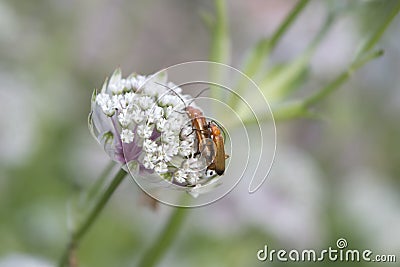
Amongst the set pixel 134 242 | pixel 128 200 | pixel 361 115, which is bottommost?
pixel 134 242

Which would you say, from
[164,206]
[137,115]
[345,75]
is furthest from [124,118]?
[164,206]

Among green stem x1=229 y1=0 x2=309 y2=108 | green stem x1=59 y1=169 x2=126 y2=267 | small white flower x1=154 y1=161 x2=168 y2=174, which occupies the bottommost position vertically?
green stem x1=59 y1=169 x2=126 y2=267

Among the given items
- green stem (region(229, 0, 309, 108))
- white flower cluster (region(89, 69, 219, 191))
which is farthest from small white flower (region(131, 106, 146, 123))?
green stem (region(229, 0, 309, 108))

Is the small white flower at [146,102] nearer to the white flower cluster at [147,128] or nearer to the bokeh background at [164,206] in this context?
the white flower cluster at [147,128]

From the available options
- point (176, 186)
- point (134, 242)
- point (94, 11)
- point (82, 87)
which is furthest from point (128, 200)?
point (176, 186)

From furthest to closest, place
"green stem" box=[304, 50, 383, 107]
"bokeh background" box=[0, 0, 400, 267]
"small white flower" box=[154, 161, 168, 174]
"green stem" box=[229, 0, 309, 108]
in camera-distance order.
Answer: "bokeh background" box=[0, 0, 400, 267]
"green stem" box=[229, 0, 309, 108]
"green stem" box=[304, 50, 383, 107]
"small white flower" box=[154, 161, 168, 174]

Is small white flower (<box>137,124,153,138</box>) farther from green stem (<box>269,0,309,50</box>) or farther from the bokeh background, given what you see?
the bokeh background

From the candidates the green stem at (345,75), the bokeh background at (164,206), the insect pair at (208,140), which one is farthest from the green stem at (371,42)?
the bokeh background at (164,206)

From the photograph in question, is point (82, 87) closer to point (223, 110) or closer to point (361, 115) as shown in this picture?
point (361, 115)
